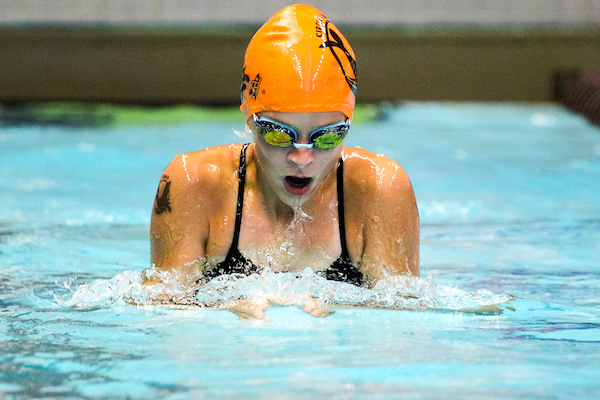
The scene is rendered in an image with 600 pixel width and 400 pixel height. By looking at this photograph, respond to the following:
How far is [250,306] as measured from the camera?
275 centimetres

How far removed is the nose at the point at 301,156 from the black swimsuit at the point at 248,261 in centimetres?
41

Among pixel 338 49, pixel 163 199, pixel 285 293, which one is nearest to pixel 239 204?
pixel 163 199

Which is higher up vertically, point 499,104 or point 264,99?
point 264,99

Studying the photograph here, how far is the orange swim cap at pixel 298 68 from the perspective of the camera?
8.89ft

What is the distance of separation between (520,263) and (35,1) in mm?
8324

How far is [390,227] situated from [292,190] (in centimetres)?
43

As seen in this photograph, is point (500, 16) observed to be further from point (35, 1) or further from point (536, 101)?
point (35, 1)

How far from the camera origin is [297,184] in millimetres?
2754

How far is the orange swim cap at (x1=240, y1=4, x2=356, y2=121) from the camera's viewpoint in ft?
8.89

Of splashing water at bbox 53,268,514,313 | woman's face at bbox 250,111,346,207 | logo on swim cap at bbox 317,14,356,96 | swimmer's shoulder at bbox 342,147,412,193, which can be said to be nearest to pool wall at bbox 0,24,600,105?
swimmer's shoulder at bbox 342,147,412,193

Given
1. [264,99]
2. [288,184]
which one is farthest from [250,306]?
[264,99]

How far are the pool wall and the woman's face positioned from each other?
7.95 metres

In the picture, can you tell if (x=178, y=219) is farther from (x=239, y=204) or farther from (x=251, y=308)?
(x=251, y=308)

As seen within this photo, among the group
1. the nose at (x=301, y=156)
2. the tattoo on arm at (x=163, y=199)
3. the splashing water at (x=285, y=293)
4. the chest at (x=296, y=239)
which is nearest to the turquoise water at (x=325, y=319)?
the splashing water at (x=285, y=293)
